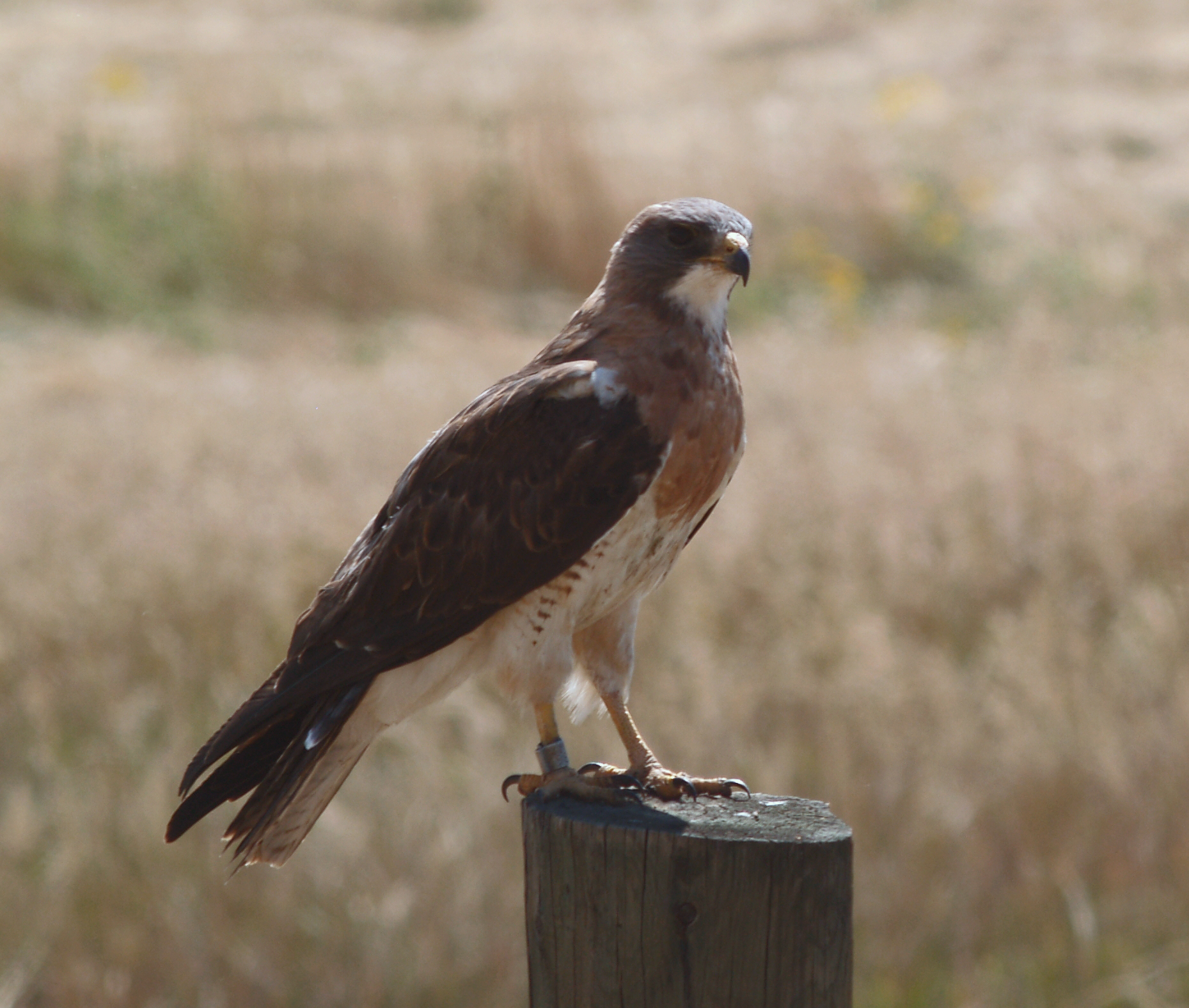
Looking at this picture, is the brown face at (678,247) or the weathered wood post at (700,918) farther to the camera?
the brown face at (678,247)

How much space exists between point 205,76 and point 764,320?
7.78 m

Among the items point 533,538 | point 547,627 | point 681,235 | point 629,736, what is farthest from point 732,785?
point 681,235

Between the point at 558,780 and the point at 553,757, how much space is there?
0.35 ft

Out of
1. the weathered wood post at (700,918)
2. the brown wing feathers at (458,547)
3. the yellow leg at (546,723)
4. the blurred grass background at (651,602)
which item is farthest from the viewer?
the blurred grass background at (651,602)

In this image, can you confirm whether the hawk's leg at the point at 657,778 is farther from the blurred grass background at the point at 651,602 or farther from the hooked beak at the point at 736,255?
the blurred grass background at the point at 651,602

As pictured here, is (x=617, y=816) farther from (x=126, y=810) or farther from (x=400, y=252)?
(x=400, y=252)

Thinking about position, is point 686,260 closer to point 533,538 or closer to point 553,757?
point 533,538

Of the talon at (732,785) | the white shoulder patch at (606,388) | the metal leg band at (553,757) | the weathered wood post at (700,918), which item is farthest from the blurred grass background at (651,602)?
the white shoulder patch at (606,388)

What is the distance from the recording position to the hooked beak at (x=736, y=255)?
2.25 metres

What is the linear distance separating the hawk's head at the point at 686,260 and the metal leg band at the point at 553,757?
72 centimetres

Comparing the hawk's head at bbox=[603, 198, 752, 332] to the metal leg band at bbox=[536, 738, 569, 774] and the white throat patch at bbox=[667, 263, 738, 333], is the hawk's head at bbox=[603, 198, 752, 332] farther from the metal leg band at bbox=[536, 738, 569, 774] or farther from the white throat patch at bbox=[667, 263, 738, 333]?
the metal leg band at bbox=[536, 738, 569, 774]

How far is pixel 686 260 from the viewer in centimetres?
230

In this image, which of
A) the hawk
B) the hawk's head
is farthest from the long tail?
the hawk's head

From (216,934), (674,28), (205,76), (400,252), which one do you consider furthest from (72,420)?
(674,28)
